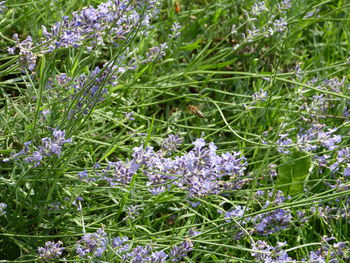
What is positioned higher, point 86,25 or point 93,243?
point 86,25

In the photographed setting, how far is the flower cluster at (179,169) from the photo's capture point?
6.26 ft

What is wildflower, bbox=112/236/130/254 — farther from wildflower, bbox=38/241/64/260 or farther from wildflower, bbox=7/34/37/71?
wildflower, bbox=7/34/37/71

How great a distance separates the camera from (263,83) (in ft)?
10.7

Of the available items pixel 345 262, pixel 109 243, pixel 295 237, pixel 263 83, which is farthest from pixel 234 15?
pixel 109 243

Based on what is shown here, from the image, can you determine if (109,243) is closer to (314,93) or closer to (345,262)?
(345,262)

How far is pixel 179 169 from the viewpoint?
1980mm

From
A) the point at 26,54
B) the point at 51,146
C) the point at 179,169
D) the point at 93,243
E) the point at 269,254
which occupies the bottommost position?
the point at 269,254

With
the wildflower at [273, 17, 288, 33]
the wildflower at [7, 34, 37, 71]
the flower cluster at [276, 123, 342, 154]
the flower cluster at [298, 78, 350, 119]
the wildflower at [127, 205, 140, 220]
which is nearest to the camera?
the wildflower at [7, 34, 37, 71]

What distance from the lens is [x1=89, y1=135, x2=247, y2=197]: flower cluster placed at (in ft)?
6.26

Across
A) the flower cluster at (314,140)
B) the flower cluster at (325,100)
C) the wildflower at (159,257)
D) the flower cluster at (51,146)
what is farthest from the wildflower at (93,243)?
the flower cluster at (325,100)

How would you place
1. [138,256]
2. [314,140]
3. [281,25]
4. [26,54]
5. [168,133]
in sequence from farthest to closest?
[281,25] < [168,133] < [314,140] < [26,54] < [138,256]

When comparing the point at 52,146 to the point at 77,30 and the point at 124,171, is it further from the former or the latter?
the point at 77,30

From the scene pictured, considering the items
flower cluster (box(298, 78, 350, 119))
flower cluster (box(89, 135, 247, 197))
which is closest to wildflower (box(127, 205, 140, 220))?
flower cluster (box(89, 135, 247, 197))

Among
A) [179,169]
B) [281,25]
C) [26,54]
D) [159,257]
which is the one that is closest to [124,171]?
[179,169]
